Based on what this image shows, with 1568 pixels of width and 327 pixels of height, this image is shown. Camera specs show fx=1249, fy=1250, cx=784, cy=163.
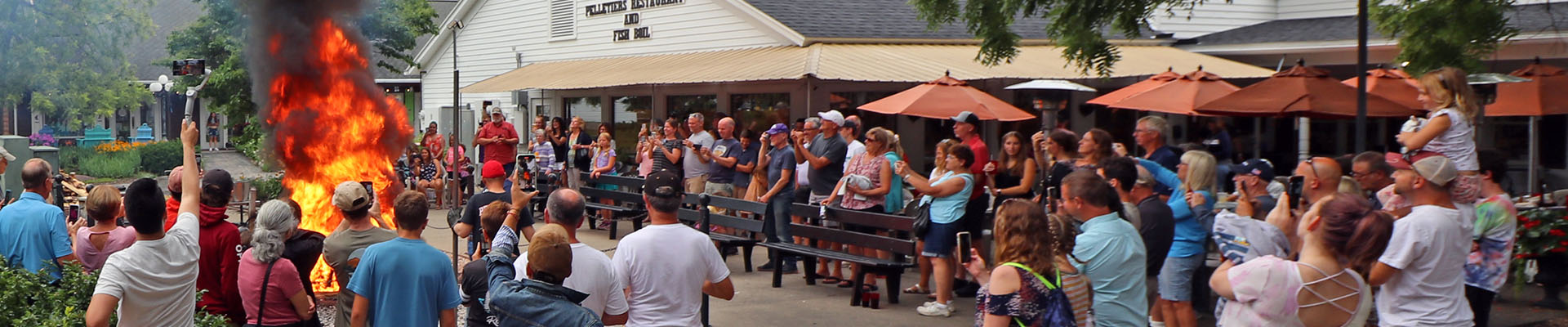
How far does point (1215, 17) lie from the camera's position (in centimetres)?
2141

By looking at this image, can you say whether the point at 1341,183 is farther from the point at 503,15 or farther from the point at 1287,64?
→ the point at 503,15

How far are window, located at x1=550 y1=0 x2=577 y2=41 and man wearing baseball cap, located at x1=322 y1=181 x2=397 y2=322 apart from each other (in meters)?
16.7

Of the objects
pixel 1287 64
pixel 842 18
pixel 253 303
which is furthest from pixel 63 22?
pixel 253 303

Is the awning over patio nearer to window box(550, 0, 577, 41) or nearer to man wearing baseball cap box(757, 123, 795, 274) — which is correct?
window box(550, 0, 577, 41)

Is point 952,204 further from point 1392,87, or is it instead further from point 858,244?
point 1392,87

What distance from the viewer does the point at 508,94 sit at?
25.1 meters

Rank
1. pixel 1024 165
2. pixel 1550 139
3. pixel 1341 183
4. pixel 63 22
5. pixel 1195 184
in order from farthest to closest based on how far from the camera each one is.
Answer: pixel 63 22 < pixel 1550 139 < pixel 1024 165 < pixel 1195 184 < pixel 1341 183

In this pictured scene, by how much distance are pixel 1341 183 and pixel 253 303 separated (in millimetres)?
5313

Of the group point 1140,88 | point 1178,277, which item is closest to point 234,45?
point 1140,88

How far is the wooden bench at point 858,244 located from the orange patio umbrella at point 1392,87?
549 centimetres

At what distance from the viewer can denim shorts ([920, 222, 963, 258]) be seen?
8719 millimetres

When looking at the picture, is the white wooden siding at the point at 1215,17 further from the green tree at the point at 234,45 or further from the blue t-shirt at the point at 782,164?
the green tree at the point at 234,45

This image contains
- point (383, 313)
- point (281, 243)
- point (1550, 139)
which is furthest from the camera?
point (1550, 139)

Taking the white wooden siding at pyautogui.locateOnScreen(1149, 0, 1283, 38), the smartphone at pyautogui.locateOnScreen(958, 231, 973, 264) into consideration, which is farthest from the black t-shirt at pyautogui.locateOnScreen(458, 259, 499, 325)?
the white wooden siding at pyautogui.locateOnScreen(1149, 0, 1283, 38)
